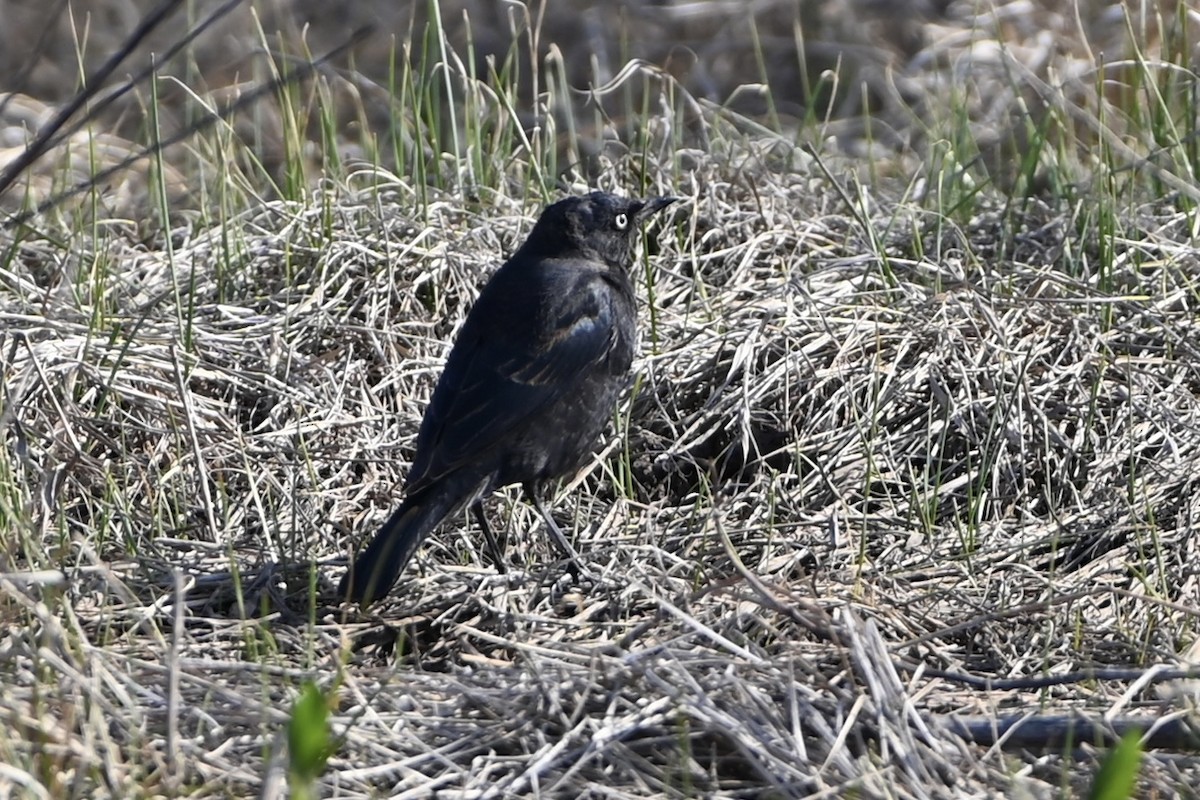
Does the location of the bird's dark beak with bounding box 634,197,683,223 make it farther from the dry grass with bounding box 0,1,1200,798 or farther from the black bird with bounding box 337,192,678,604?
the dry grass with bounding box 0,1,1200,798

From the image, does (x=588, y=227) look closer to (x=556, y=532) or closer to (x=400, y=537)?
(x=556, y=532)

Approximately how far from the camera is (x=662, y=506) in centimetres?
435

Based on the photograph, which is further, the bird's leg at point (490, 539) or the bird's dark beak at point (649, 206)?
the bird's dark beak at point (649, 206)

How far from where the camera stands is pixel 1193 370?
14.6 feet

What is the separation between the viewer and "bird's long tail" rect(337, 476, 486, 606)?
→ 3.61 metres

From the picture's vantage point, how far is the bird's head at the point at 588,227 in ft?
14.8

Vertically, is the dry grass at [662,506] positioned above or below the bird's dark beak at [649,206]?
below

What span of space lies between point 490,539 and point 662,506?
55 cm

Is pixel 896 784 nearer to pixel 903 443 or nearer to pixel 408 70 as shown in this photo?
pixel 903 443

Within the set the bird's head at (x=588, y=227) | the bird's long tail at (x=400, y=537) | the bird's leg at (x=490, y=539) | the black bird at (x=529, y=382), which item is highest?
the bird's head at (x=588, y=227)

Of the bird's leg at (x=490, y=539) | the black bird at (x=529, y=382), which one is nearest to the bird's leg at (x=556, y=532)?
the black bird at (x=529, y=382)

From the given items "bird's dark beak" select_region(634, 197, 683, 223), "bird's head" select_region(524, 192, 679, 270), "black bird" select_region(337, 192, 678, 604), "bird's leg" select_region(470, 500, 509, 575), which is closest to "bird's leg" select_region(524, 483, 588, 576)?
"black bird" select_region(337, 192, 678, 604)

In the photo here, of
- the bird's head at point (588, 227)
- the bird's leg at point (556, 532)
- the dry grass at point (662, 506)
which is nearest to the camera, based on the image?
the dry grass at point (662, 506)

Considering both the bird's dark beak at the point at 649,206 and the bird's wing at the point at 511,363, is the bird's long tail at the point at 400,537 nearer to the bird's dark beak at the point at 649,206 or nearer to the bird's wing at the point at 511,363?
the bird's wing at the point at 511,363
